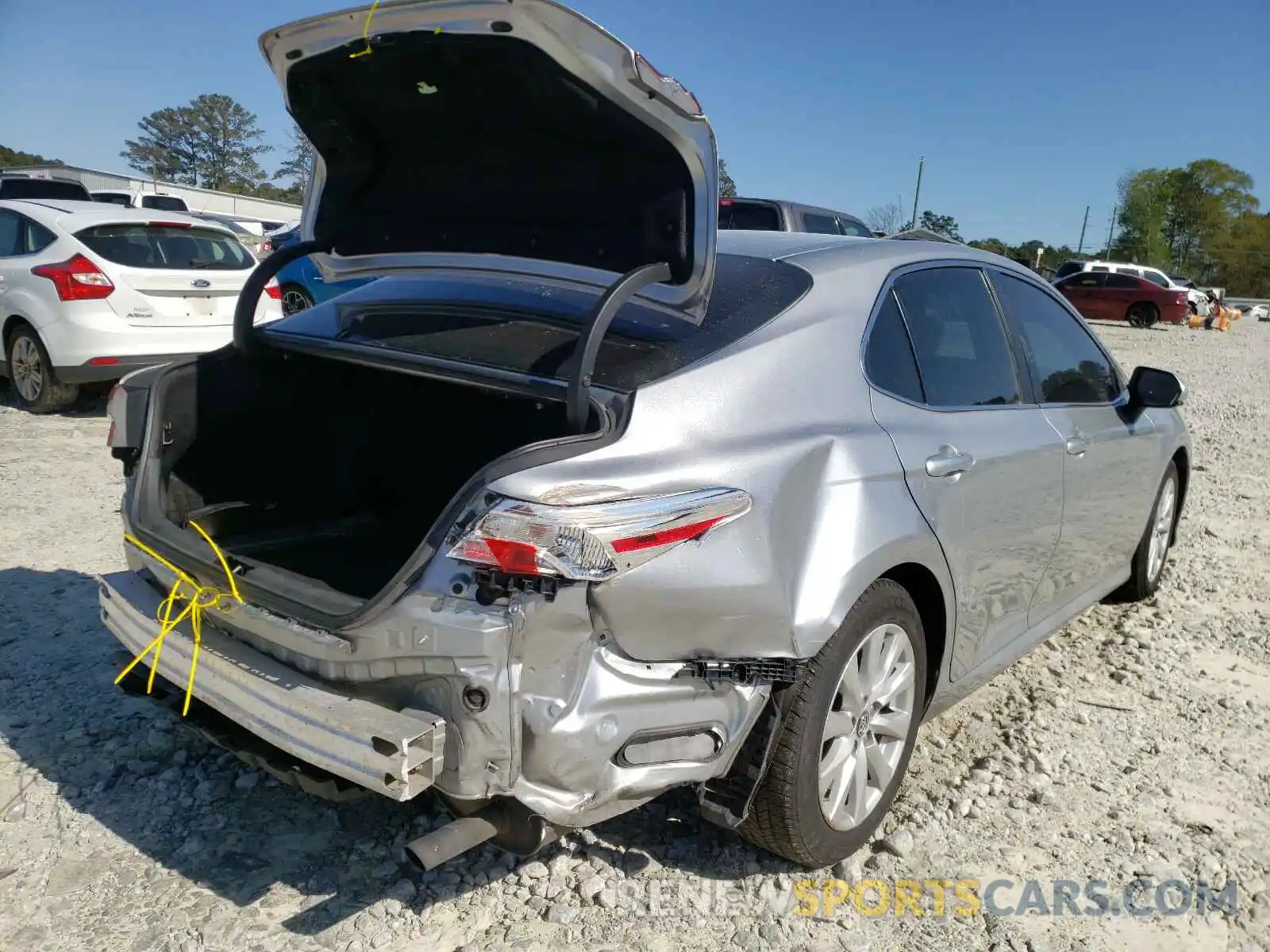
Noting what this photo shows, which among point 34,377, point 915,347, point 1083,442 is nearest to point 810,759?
point 915,347

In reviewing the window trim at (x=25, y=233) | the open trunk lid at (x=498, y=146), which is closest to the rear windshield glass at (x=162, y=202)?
the window trim at (x=25, y=233)

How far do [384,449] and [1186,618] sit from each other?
12.7ft

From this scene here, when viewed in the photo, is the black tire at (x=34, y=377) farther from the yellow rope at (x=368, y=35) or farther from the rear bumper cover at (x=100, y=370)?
the yellow rope at (x=368, y=35)

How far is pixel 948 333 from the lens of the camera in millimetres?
3189

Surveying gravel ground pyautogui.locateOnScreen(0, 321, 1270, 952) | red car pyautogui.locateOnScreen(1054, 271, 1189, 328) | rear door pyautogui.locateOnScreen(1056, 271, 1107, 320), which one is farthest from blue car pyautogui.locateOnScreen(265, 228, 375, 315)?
rear door pyautogui.locateOnScreen(1056, 271, 1107, 320)

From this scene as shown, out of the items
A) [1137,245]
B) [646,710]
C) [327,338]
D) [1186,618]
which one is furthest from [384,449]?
[1137,245]

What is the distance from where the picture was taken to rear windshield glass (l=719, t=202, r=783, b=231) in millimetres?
10547

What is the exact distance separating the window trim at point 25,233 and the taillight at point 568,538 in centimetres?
725

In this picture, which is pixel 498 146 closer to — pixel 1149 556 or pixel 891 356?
pixel 891 356

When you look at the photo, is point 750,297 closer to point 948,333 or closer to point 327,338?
point 948,333

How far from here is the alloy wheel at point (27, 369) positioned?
25.6 ft

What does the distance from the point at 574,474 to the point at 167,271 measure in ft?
22.8

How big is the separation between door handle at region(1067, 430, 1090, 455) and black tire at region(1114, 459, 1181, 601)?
1.21 meters

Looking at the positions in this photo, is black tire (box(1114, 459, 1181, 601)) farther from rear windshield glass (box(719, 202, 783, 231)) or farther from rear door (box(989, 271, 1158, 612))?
rear windshield glass (box(719, 202, 783, 231))
